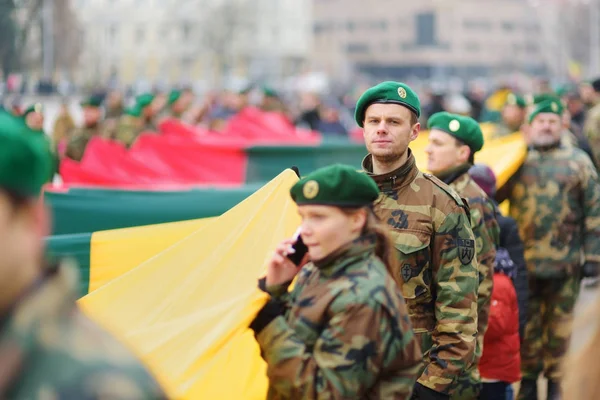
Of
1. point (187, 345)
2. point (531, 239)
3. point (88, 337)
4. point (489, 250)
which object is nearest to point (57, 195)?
point (531, 239)

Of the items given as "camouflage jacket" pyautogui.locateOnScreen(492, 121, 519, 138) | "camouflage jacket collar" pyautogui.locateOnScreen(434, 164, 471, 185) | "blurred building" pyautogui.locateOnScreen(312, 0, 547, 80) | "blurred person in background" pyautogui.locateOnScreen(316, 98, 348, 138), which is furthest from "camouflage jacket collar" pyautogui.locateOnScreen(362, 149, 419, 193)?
"blurred building" pyautogui.locateOnScreen(312, 0, 547, 80)

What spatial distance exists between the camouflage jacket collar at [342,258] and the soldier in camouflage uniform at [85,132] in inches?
382

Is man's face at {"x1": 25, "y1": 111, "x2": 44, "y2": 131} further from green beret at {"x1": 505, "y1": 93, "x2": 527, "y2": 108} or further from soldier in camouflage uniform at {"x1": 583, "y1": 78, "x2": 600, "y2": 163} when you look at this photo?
soldier in camouflage uniform at {"x1": 583, "y1": 78, "x2": 600, "y2": 163}

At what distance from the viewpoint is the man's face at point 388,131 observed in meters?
4.86

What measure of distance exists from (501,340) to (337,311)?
9.77 ft

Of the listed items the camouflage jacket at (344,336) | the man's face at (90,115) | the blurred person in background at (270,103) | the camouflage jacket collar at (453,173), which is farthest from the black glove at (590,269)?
the blurred person in background at (270,103)

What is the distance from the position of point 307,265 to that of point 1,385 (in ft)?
5.47

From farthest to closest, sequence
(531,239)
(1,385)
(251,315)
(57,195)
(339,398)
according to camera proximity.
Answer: (57,195)
(531,239)
(251,315)
(339,398)
(1,385)

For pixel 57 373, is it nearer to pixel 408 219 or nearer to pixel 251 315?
pixel 251 315

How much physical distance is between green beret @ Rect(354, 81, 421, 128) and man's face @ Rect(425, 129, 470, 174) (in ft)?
3.46

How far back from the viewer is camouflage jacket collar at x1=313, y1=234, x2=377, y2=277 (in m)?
3.59

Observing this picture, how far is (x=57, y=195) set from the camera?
378 inches

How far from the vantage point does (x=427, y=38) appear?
133625 millimetres

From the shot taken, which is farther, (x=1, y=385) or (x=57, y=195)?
(x=57, y=195)
